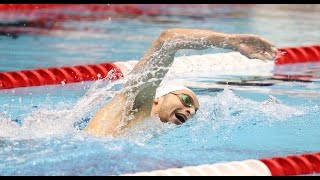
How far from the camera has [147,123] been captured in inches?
168

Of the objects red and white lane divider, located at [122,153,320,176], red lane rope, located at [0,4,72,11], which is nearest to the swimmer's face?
red and white lane divider, located at [122,153,320,176]

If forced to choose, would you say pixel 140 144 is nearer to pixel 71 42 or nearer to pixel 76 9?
pixel 71 42

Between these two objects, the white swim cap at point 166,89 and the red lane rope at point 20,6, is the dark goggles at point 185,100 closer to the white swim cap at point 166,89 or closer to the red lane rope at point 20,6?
the white swim cap at point 166,89

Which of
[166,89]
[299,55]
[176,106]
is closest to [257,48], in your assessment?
[176,106]

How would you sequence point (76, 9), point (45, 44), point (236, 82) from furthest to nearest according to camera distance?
1. point (76, 9)
2. point (45, 44)
3. point (236, 82)

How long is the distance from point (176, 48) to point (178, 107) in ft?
0.91

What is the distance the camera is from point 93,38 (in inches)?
306

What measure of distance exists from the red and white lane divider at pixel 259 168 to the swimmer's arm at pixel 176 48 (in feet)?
1.50

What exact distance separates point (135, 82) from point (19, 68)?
93.6 inches

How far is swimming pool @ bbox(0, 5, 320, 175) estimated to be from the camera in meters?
3.96

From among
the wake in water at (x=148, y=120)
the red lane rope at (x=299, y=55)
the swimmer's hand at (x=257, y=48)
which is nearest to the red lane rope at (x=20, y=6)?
the red lane rope at (x=299, y=55)

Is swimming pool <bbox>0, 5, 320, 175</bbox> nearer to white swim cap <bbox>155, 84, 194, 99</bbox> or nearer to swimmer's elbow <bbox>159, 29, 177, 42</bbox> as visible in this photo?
white swim cap <bbox>155, 84, 194, 99</bbox>

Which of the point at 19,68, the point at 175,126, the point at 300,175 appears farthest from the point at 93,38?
the point at 300,175

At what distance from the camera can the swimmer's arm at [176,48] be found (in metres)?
3.81
